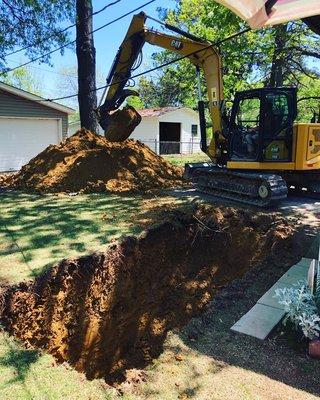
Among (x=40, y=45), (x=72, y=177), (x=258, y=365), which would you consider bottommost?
(x=258, y=365)

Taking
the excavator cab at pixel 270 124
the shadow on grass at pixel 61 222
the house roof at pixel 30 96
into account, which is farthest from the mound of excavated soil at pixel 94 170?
the house roof at pixel 30 96

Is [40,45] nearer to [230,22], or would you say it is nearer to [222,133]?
[230,22]

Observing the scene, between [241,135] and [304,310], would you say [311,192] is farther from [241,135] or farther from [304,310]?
[304,310]

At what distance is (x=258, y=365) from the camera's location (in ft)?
13.5

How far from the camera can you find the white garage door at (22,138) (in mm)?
17000

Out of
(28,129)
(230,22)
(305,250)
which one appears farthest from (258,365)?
(28,129)

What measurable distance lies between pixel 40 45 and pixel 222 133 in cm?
836

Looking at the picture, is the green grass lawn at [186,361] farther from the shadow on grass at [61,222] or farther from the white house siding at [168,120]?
the white house siding at [168,120]

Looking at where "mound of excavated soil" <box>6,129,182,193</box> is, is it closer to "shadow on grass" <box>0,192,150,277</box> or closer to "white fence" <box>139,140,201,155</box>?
"shadow on grass" <box>0,192,150,277</box>

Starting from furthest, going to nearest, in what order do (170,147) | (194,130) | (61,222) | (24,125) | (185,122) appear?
1. (194,130)
2. (185,122)
3. (170,147)
4. (24,125)
5. (61,222)

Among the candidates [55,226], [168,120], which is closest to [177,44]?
[55,226]

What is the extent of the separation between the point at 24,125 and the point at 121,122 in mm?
8394

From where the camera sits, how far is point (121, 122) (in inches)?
428

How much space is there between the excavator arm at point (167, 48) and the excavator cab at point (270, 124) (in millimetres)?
992
